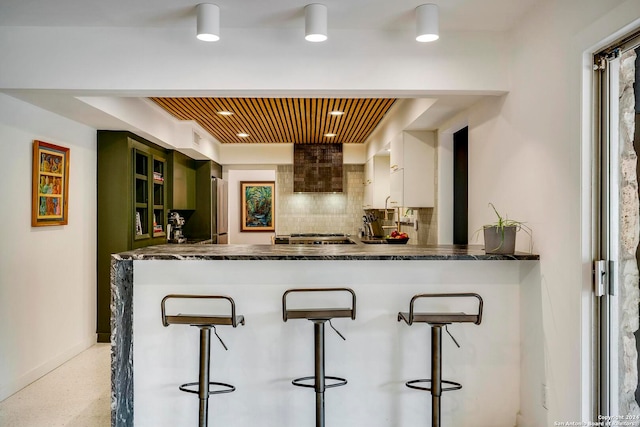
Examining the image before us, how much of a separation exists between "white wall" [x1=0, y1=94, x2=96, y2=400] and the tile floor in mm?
119

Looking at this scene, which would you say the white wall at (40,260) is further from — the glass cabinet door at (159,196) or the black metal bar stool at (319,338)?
the black metal bar stool at (319,338)

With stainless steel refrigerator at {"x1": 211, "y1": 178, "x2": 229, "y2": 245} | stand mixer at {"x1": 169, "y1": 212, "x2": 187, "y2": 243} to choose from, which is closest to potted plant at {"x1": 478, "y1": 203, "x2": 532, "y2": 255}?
stand mixer at {"x1": 169, "y1": 212, "x2": 187, "y2": 243}

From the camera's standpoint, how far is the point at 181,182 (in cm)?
655

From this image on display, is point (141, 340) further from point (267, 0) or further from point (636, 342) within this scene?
point (636, 342)

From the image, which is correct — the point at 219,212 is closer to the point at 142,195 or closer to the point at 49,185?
the point at 142,195

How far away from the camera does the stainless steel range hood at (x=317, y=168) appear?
25.3 ft

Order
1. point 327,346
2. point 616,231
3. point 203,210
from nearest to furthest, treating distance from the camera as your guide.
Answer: point 616,231 → point 327,346 → point 203,210

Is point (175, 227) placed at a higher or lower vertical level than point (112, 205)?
lower

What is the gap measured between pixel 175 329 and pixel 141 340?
22cm

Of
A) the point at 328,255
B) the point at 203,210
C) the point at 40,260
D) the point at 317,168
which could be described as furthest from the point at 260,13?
the point at 317,168

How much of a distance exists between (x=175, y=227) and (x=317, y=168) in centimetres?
249

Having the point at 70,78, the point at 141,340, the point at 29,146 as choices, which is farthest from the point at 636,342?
the point at 29,146

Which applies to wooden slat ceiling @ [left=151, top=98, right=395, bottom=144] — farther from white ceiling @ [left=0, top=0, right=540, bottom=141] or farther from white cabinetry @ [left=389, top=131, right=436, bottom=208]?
white ceiling @ [left=0, top=0, right=540, bottom=141]

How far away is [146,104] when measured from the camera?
4781mm
